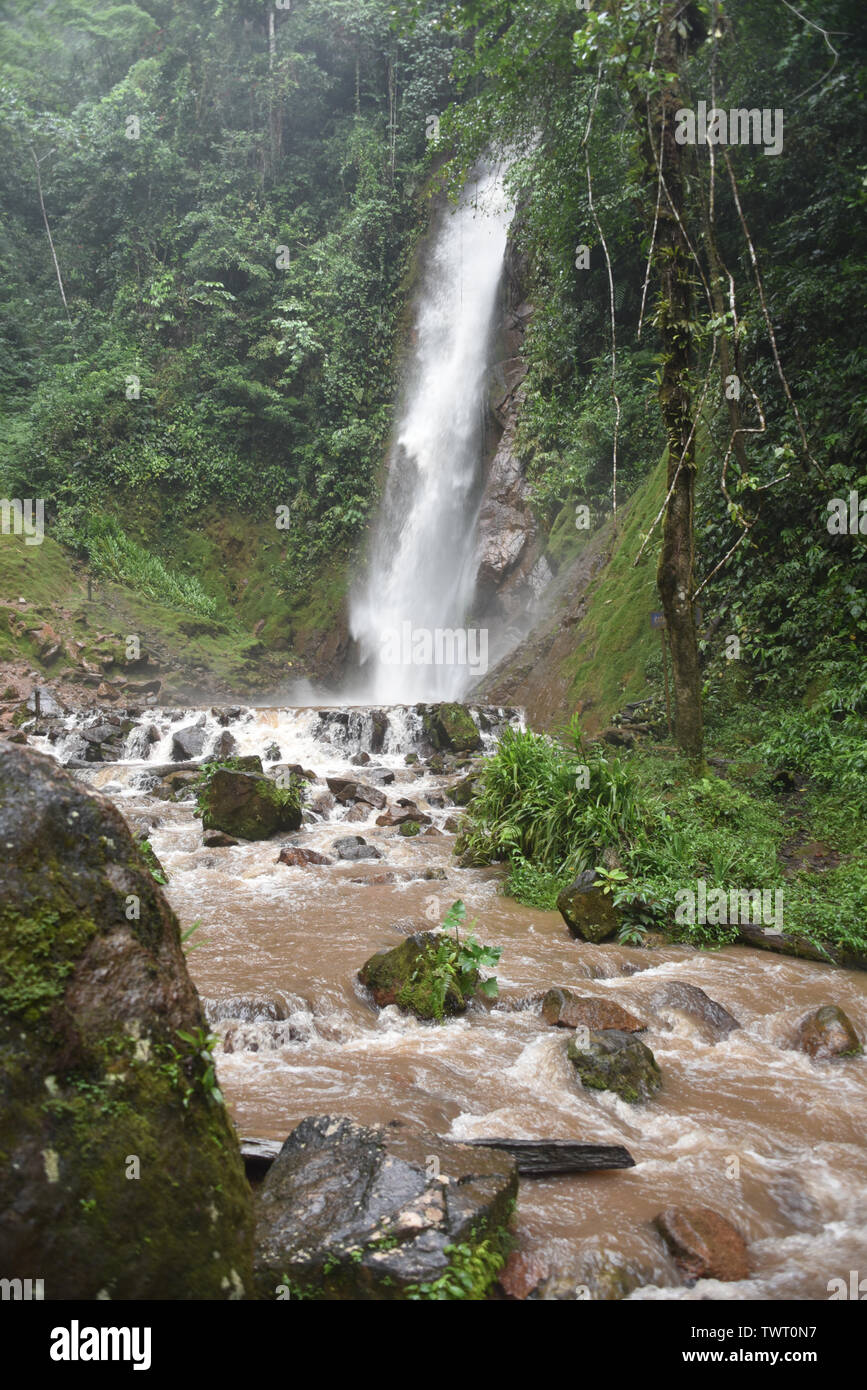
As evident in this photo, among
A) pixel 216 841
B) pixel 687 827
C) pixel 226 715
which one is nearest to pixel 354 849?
pixel 216 841

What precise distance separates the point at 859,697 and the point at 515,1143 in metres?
6.70

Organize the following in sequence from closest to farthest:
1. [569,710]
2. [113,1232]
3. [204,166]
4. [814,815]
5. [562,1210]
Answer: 1. [113,1232]
2. [562,1210]
3. [814,815]
4. [569,710]
5. [204,166]

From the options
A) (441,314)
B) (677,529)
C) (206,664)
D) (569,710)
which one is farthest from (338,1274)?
(441,314)

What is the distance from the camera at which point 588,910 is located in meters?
6.48

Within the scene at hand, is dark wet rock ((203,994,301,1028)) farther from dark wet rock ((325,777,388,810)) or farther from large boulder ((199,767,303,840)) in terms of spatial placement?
dark wet rock ((325,777,388,810))

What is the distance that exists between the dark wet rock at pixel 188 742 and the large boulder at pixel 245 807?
5010 mm

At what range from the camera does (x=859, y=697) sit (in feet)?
26.8

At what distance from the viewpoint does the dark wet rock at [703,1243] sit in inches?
110

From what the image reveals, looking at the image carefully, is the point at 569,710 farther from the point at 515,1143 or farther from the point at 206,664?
the point at 206,664

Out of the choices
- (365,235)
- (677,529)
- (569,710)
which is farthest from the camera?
(365,235)

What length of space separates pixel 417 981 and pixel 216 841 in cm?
499

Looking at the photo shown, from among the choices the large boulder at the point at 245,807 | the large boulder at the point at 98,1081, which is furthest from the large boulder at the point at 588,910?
the large boulder at the point at 245,807

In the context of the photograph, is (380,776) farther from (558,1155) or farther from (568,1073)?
(558,1155)

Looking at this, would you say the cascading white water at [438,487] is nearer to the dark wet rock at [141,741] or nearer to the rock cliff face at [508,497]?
the rock cliff face at [508,497]
